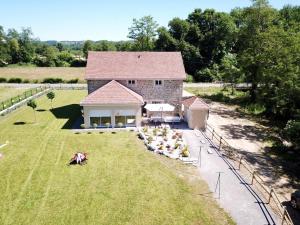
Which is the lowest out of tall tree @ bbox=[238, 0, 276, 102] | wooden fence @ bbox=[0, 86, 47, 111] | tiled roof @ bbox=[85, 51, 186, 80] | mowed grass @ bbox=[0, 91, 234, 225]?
mowed grass @ bbox=[0, 91, 234, 225]

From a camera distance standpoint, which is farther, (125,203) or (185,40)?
(185,40)

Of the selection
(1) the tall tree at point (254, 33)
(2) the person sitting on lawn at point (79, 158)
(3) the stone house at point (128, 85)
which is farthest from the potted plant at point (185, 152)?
(1) the tall tree at point (254, 33)

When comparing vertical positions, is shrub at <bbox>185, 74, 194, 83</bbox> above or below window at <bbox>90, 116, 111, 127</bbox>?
above

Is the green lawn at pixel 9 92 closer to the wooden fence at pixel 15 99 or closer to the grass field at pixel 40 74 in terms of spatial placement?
the wooden fence at pixel 15 99

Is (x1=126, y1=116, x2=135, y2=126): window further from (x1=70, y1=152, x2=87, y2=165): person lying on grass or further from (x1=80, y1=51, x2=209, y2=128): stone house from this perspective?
(x1=70, y1=152, x2=87, y2=165): person lying on grass

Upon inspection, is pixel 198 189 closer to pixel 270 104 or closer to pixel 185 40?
pixel 270 104

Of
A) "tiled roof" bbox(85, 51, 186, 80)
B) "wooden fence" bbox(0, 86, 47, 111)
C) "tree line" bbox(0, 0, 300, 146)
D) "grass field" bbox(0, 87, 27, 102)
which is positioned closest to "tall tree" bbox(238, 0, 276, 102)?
"tree line" bbox(0, 0, 300, 146)

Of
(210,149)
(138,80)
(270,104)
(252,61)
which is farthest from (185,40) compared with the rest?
(210,149)
